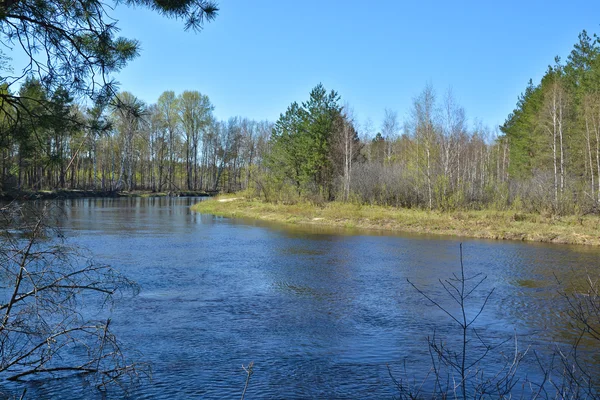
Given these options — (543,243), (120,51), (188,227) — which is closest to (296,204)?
(188,227)

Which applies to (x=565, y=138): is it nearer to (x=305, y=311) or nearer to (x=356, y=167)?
(x=356, y=167)

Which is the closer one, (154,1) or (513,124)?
(154,1)

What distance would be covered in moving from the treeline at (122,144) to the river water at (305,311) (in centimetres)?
93

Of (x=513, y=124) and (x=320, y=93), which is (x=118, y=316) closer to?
(x=320, y=93)

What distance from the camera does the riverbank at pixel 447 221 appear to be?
24.5 m

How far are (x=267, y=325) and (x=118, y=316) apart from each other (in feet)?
9.79

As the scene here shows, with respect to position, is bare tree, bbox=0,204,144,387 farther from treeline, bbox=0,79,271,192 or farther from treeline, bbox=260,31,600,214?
treeline, bbox=260,31,600,214

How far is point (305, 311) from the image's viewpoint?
1102 cm

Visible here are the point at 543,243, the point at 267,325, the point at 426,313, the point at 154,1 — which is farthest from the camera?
the point at 543,243

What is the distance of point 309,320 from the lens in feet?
33.8

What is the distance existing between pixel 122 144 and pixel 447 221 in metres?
34.2

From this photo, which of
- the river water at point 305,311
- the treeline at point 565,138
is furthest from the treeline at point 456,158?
the river water at point 305,311

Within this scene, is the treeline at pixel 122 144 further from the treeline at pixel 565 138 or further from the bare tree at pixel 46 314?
the treeline at pixel 565 138

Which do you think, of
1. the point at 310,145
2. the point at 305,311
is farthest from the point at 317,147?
the point at 305,311
